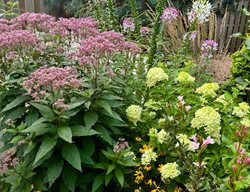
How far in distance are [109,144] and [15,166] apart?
491 mm

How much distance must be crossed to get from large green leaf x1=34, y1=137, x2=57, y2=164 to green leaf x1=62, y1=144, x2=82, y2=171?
86mm

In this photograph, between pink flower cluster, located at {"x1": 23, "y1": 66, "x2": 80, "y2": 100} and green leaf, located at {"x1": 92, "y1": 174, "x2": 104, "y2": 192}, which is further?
green leaf, located at {"x1": 92, "y1": 174, "x2": 104, "y2": 192}

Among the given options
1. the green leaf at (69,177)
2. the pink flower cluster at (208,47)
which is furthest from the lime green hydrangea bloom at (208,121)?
the pink flower cluster at (208,47)

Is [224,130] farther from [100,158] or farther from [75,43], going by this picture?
[75,43]

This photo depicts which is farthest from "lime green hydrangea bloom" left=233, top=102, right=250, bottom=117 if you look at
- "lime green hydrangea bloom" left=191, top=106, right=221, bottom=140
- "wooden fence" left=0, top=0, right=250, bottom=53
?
"wooden fence" left=0, top=0, right=250, bottom=53

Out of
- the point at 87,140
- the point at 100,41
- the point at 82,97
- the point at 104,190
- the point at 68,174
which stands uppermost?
the point at 100,41

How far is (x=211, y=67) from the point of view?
4.19 meters

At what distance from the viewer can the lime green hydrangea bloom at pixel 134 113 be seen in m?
2.03

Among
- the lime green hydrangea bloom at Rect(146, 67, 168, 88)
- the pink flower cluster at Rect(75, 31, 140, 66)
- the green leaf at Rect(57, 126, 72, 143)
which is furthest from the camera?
the lime green hydrangea bloom at Rect(146, 67, 168, 88)

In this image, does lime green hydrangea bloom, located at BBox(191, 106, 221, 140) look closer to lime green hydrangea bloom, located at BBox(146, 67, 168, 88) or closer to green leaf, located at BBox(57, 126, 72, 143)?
lime green hydrangea bloom, located at BBox(146, 67, 168, 88)

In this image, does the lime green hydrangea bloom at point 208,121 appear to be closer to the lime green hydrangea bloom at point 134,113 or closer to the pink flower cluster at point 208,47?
the lime green hydrangea bloom at point 134,113

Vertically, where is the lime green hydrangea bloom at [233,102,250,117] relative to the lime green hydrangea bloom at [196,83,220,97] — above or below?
below

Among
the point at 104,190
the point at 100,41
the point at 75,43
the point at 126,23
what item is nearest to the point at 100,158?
the point at 104,190

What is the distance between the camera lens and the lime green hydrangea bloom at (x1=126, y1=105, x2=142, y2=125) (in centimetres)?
→ 203
